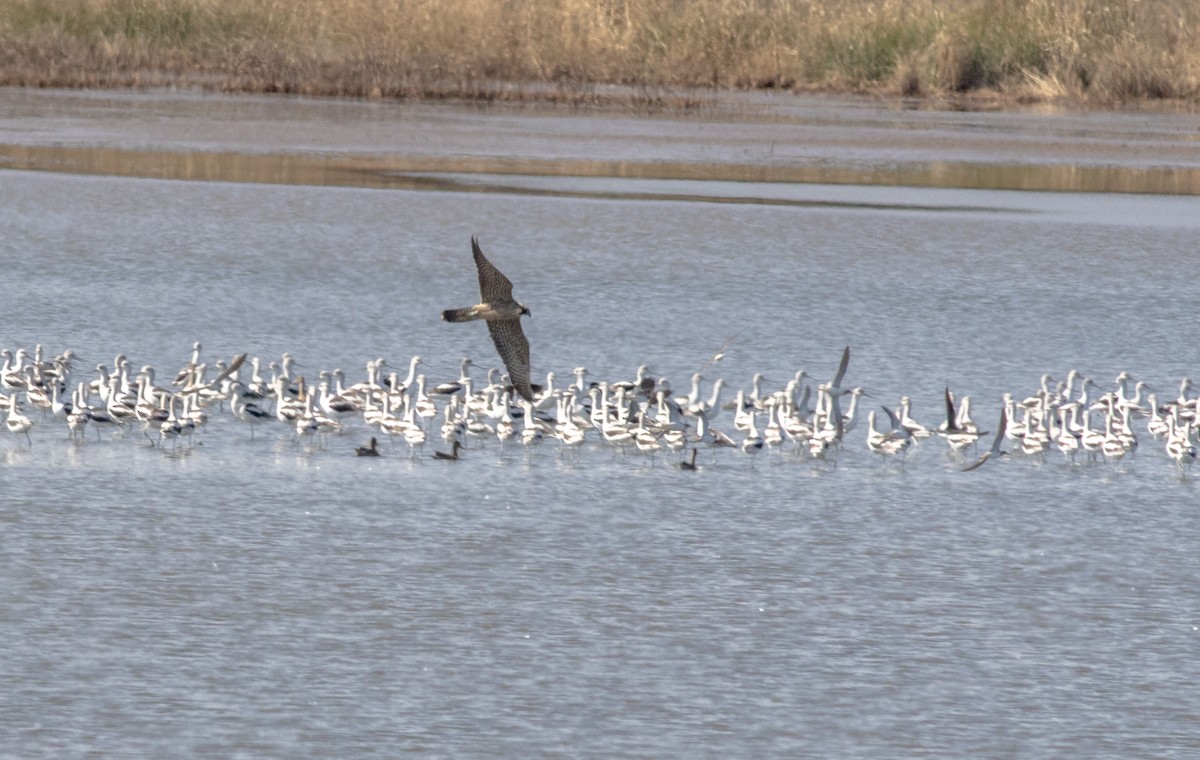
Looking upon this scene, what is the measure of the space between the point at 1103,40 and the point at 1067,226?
60.4 ft

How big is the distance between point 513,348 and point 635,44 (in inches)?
1094

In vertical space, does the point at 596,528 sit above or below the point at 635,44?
below

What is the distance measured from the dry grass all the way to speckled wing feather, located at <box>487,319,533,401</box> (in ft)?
75.6

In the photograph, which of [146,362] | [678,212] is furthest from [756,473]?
[678,212]

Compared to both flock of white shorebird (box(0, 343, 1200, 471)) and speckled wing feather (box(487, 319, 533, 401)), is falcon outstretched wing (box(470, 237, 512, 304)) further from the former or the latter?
flock of white shorebird (box(0, 343, 1200, 471))

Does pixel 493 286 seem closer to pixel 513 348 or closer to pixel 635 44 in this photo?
pixel 513 348

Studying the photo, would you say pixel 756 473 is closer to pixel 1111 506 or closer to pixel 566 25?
pixel 1111 506

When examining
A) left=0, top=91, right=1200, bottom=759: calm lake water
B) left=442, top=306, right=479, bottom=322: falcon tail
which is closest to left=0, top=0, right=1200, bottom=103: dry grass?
left=0, top=91, right=1200, bottom=759: calm lake water

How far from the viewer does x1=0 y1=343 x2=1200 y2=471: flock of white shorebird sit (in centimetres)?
988

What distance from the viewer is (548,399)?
1076 centimetres

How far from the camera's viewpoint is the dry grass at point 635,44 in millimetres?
32125

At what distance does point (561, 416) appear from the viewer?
1008 cm

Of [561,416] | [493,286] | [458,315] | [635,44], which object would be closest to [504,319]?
[493,286]

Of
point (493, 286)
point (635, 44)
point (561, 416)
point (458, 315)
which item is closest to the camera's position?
point (458, 315)
